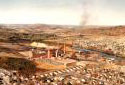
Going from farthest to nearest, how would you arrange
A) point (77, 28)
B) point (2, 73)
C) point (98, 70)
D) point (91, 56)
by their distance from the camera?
point (77, 28) < point (91, 56) < point (98, 70) < point (2, 73)

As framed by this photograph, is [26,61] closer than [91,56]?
Yes

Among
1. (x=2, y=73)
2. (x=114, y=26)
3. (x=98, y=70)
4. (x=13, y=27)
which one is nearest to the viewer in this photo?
(x=2, y=73)

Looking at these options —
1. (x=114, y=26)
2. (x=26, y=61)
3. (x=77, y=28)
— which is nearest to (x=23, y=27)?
(x=77, y=28)

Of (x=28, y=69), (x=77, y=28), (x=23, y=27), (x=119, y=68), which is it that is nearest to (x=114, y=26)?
(x=77, y=28)

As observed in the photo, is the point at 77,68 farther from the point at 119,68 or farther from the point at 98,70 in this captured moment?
the point at 119,68

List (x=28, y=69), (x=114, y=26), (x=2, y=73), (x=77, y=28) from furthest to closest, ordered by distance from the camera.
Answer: (x=77, y=28) → (x=114, y=26) → (x=28, y=69) → (x=2, y=73)

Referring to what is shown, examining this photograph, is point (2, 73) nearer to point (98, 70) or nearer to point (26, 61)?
point (26, 61)

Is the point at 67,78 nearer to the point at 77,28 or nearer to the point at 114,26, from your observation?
the point at 114,26

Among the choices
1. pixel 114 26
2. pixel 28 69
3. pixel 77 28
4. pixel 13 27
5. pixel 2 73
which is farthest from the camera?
pixel 13 27

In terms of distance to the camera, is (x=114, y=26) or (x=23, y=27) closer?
(x=114, y=26)
